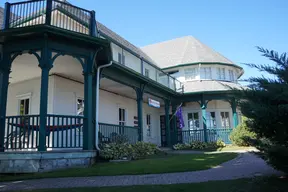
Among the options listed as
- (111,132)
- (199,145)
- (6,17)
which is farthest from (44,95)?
Answer: (199,145)

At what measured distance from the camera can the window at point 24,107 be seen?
11609 millimetres

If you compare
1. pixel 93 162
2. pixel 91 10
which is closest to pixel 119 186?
pixel 93 162

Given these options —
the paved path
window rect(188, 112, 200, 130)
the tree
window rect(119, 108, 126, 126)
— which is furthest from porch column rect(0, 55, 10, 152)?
window rect(188, 112, 200, 130)

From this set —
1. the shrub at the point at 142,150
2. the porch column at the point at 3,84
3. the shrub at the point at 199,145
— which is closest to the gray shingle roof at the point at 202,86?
the shrub at the point at 199,145

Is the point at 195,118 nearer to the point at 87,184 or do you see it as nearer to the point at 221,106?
the point at 221,106

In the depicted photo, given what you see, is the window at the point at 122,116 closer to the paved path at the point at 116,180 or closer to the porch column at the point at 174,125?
the porch column at the point at 174,125

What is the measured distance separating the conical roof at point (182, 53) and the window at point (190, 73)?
0.68 meters

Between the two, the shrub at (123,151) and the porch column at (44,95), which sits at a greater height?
the porch column at (44,95)

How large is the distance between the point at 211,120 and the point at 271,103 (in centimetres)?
1513

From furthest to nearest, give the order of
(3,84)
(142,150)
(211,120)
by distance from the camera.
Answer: (211,120) → (142,150) → (3,84)

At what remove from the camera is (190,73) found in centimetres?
2072

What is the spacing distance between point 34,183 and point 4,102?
11.3 ft

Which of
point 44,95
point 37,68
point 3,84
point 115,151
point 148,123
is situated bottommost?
point 115,151

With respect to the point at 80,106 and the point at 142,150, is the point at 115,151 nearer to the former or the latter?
the point at 142,150
